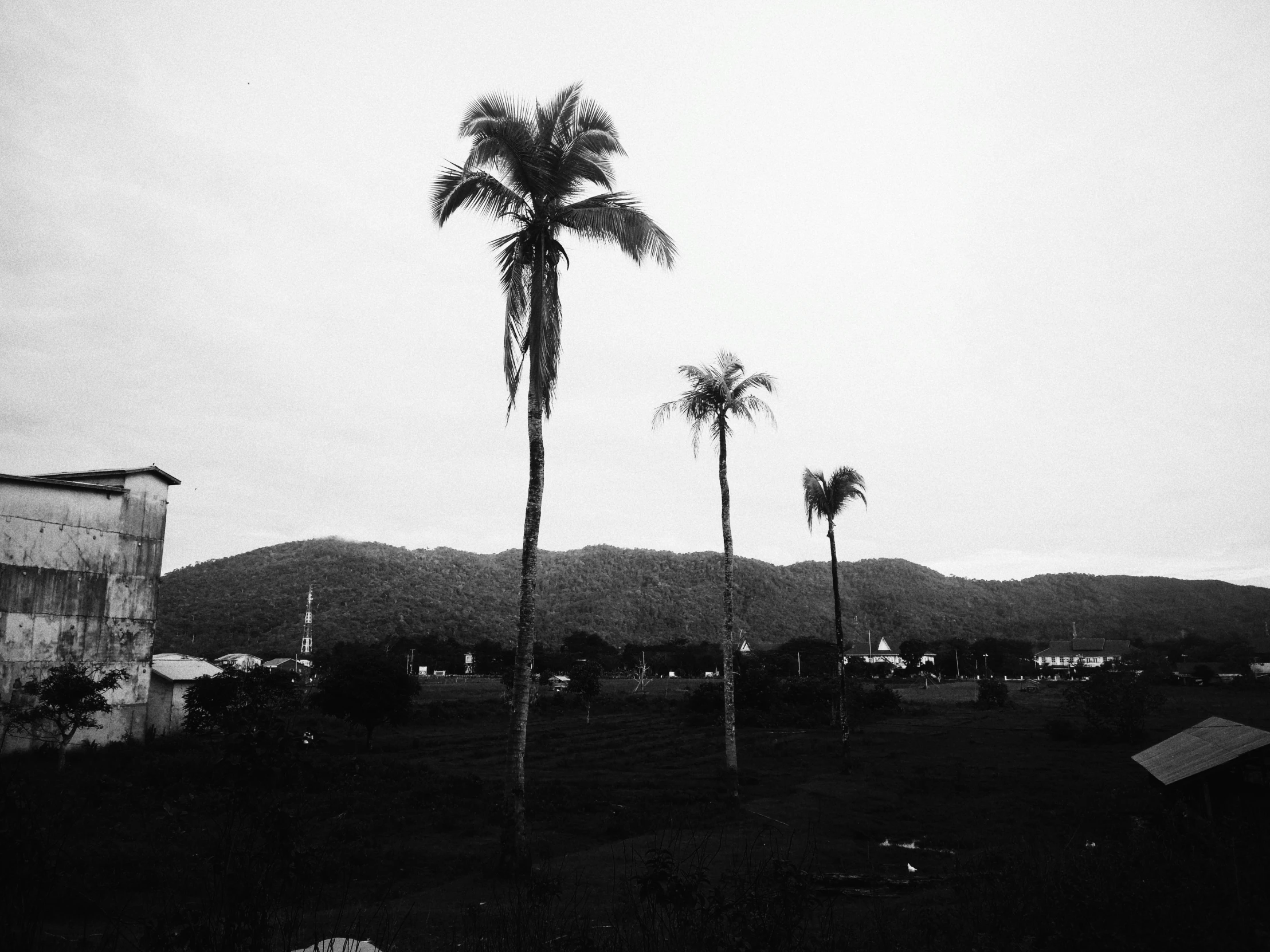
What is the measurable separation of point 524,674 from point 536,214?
31.0 ft

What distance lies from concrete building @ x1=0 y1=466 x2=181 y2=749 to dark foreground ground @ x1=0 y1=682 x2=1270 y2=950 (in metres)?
3.22

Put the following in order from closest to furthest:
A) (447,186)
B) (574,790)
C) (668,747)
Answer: (447,186) → (574,790) → (668,747)

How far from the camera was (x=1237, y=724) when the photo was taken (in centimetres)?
1878

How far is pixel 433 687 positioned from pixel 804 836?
2289 inches

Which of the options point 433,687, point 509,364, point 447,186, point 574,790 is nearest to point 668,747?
point 574,790

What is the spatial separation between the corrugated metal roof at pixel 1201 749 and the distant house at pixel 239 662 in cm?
1916

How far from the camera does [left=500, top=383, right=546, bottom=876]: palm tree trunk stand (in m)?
13.7

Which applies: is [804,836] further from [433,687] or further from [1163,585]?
[1163,585]

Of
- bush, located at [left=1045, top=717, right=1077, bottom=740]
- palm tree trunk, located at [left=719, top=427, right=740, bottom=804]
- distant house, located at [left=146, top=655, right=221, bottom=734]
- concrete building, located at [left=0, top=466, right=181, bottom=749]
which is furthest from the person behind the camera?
bush, located at [left=1045, top=717, right=1077, bottom=740]

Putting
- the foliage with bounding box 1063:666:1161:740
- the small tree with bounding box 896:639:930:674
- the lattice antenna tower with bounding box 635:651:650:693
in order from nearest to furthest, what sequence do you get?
the foliage with bounding box 1063:666:1161:740
the lattice antenna tower with bounding box 635:651:650:693
the small tree with bounding box 896:639:930:674

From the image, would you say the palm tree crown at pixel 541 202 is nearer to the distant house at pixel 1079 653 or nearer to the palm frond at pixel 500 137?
the palm frond at pixel 500 137

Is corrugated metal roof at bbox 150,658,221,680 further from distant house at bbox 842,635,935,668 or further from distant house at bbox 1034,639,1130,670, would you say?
distant house at bbox 1034,639,1130,670

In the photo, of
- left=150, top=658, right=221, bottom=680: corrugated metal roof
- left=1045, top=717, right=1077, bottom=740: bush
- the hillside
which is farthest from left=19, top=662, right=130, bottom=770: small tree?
the hillside

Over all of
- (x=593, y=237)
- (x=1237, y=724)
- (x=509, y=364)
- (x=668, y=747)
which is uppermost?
(x=593, y=237)
